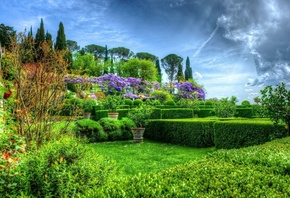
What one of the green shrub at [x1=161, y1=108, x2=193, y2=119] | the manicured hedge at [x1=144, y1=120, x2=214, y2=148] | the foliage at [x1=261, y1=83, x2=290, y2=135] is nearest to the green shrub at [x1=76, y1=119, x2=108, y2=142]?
the manicured hedge at [x1=144, y1=120, x2=214, y2=148]

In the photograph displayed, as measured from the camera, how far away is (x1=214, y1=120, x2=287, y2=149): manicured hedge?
7.78 m

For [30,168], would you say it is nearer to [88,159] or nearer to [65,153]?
[65,153]

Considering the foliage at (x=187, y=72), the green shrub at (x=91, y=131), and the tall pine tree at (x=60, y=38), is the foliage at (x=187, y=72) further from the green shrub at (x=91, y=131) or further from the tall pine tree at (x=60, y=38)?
the green shrub at (x=91, y=131)

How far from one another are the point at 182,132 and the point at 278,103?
14.9 ft

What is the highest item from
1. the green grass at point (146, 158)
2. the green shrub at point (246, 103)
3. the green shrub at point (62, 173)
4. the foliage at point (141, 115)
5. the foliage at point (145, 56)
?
the foliage at point (145, 56)

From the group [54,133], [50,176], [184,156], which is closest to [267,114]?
[184,156]

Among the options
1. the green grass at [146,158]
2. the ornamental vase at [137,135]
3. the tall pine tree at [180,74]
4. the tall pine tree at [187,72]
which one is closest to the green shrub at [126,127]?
the ornamental vase at [137,135]

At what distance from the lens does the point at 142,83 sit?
43.2 meters

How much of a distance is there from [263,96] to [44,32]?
38.3 meters

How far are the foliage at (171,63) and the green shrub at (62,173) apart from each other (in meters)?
63.5

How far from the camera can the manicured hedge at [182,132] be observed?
1045cm

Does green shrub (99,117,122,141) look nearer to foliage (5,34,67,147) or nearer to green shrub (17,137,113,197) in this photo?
foliage (5,34,67,147)

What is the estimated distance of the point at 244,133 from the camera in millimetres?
8508

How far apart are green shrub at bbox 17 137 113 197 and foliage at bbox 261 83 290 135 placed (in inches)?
230
